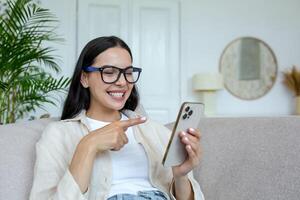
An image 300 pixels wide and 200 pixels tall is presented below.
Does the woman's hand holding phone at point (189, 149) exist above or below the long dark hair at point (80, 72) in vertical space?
below

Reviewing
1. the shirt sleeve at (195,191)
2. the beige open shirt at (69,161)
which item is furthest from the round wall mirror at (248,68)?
the shirt sleeve at (195,191)

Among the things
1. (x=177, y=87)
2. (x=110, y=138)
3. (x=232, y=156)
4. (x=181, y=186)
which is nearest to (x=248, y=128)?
(x=232, y=156)

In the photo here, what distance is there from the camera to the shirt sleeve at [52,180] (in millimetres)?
870

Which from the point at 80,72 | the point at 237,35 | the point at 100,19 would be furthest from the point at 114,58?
the point at 237,35

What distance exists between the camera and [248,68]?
13.7 ft

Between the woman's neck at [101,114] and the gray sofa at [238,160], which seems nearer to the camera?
the gray sofa at [238,160]

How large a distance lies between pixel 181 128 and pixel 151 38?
3.06 metres

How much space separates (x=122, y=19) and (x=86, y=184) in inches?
123

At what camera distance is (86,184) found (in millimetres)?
905

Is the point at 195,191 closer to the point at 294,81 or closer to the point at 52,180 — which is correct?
the point at 52,180

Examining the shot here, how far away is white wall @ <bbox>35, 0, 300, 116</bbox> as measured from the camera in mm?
4031

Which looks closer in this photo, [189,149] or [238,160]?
[189,149]

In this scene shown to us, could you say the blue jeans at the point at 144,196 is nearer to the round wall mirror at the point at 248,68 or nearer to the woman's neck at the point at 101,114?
the woman's neck at the point at 101,114

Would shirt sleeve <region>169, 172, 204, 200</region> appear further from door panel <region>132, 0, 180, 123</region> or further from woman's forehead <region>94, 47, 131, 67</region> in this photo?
door panel <region>132, 0, 180, 123</region>
